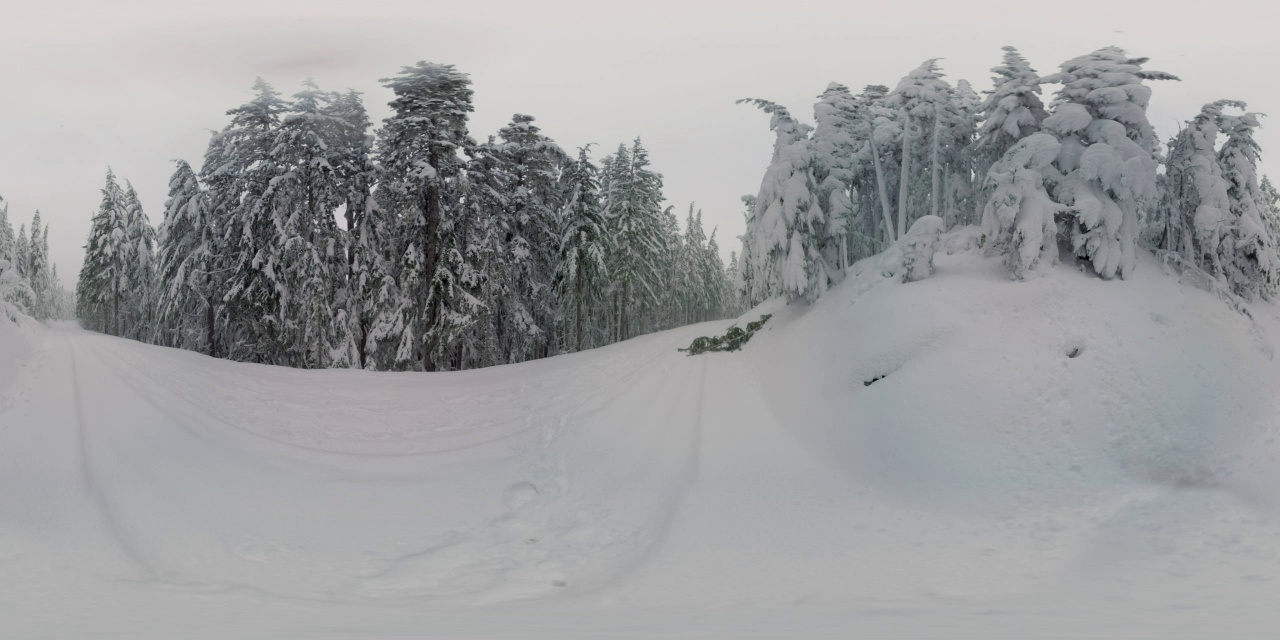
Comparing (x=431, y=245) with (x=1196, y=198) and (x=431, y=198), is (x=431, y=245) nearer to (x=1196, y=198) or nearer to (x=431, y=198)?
(x=431, y=198)

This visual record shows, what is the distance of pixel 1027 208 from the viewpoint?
1700cm

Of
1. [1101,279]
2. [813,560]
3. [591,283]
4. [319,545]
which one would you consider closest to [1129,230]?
[1101,279]

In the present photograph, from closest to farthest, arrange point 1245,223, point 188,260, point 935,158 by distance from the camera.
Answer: point 1245,223, point 935,158, point 188,260

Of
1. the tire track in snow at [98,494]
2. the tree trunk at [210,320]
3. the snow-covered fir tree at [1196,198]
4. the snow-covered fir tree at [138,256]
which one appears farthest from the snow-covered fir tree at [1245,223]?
the snow-covered fir tree at [138,256]

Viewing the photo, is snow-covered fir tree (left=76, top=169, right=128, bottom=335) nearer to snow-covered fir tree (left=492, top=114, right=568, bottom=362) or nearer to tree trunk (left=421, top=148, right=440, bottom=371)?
snow-covered fir tree (left=492, top=114, right=568, bottom=362)

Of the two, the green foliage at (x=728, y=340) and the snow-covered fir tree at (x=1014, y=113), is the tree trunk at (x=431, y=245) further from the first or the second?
the snow-covered fir tree at (x=1014, y=113)

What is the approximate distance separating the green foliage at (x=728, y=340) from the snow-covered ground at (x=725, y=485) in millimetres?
370

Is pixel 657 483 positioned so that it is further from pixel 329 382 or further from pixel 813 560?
pixel 329 382

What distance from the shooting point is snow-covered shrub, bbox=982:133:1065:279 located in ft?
55.2

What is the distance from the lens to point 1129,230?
17.2 metres

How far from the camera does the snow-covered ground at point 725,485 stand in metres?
7.60

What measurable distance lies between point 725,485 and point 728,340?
27.2 ft

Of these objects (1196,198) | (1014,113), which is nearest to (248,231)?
(1014,113)

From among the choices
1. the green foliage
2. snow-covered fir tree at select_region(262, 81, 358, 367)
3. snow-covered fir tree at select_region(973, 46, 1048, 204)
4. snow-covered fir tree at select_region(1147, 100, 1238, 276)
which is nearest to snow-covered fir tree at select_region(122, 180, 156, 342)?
snow-covered fir tree at select_region(262, 81, 358, 367)
